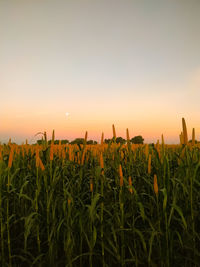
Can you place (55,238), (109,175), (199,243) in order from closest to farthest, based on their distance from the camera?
(55,238) < (199,243) < (109,175)

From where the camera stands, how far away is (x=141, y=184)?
2965 millimetres

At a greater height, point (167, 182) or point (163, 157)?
point (163, 157)

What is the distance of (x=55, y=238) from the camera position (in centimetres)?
226

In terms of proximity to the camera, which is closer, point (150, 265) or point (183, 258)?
point (150, 265)

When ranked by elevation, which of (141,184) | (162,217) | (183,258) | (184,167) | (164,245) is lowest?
(183,258)

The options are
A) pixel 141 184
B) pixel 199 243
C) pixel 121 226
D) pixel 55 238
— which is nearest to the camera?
pixel 121 226

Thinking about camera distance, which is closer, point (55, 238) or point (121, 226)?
point (121, 226)

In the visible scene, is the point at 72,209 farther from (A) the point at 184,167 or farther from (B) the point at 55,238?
(A) the point at 184,167

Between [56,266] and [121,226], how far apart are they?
2.94ft

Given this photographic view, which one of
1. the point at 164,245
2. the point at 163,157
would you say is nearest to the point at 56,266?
the point at 164,245

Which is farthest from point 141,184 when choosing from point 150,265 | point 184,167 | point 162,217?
point 150,265

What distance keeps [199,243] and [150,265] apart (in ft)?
2.97

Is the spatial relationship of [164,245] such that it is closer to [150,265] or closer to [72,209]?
[150,265]

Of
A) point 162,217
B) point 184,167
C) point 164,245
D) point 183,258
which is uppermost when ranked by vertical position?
point 184,167
